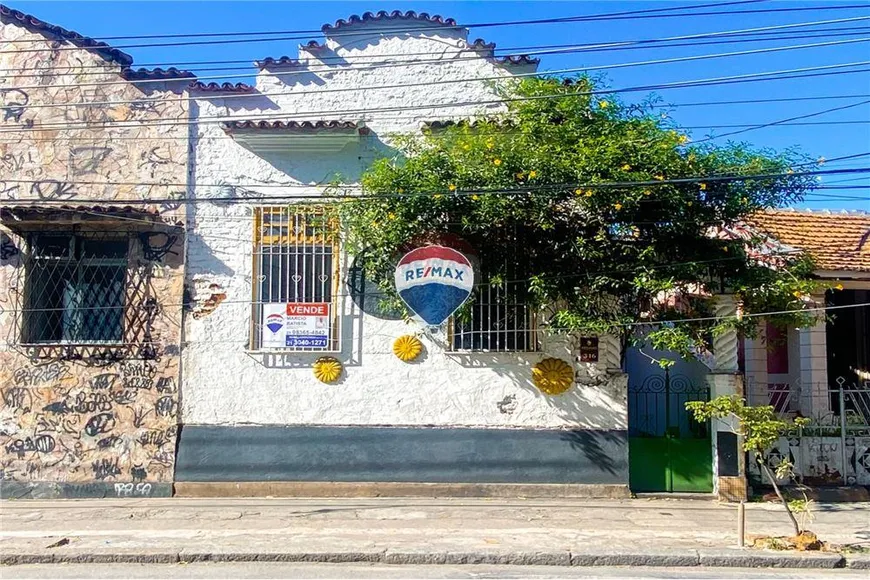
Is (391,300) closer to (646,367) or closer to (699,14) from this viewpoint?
(646,367)

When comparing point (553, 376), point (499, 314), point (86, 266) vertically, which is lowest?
point (553, 376)

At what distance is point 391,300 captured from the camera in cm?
1003

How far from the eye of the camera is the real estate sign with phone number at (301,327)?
34.1 ft

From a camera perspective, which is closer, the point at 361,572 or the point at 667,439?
the point at 361,572

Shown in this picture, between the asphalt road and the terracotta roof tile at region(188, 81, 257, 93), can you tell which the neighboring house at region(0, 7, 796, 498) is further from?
the asphalt road

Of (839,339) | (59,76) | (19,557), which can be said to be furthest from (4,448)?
(839,339)

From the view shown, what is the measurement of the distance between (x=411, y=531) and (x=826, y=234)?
8496 mm

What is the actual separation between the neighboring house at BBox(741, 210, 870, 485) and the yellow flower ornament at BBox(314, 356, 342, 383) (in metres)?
5.90

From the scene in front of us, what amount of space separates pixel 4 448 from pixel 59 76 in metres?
5.44

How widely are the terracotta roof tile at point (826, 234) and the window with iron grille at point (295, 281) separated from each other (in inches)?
231

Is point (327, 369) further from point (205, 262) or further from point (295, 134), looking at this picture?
point (295, 134)

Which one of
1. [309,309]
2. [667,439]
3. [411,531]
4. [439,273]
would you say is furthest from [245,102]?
[667,439]

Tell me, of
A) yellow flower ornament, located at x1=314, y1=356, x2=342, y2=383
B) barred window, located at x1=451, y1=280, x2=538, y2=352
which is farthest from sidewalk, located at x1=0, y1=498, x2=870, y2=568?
barred window, located at x1=451, y1=280, x2=538, y2=352

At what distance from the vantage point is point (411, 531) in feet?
26.9
